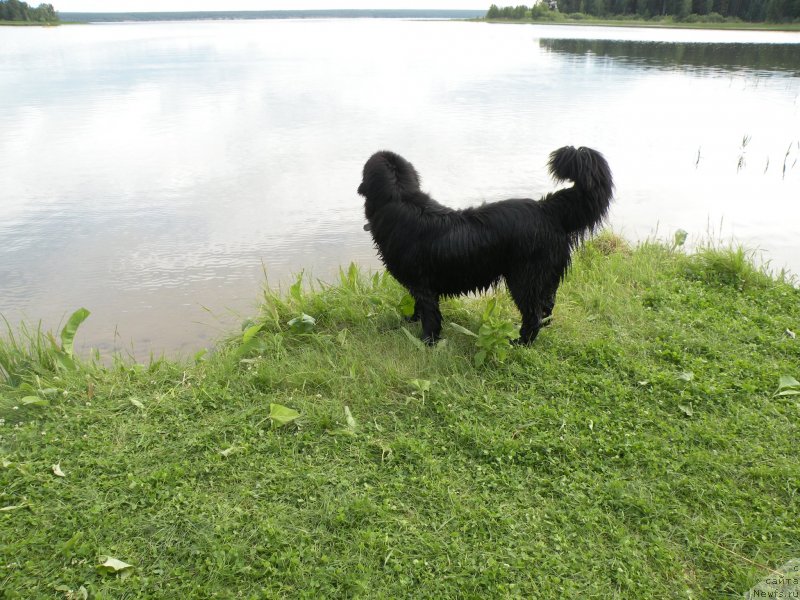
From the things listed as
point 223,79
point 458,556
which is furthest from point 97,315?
point 223,79

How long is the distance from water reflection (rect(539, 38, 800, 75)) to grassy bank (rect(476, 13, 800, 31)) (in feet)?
56.0

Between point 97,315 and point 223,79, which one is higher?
point 223,79

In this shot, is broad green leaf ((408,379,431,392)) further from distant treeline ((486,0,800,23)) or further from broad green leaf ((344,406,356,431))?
distant treeline ((486,0,800,23))

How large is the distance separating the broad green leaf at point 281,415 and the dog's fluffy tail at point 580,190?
80.8 inches

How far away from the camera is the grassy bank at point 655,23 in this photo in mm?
40928

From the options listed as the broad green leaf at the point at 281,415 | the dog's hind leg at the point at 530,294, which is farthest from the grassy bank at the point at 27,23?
the dog's hind leg at the point at 530,294

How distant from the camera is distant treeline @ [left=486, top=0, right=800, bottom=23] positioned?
141 ft

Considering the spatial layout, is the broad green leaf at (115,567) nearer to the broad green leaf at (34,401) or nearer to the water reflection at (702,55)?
the broad green leaf at (34,401)

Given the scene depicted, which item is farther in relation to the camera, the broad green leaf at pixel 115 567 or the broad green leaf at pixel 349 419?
the broad green leaf at pixel 349 419

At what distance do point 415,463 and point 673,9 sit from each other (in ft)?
218

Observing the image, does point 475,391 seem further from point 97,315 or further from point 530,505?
point 97,315

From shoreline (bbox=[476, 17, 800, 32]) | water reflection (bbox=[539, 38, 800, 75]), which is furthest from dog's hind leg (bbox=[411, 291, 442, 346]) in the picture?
shoreline (bbox=[476, 17, 800, 32])

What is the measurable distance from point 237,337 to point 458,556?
2604mm

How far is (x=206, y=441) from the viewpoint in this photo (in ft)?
10.0
